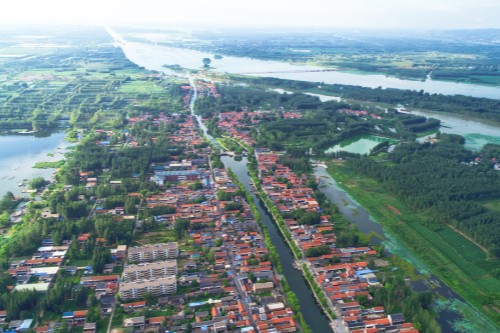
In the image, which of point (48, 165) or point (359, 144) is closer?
point (48, 165)

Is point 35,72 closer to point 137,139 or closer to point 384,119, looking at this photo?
point 137,139

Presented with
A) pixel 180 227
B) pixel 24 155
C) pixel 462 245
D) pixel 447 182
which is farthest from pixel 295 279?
pixel 24 155

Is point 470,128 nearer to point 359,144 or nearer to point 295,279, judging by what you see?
point 359,144

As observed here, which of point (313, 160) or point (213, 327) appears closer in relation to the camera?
point (213, 327)

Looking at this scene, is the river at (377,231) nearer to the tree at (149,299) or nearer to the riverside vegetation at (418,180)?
the riverside vegetation at (418,180)

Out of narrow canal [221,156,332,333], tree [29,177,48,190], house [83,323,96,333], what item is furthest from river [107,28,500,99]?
house [83,323,96,333]

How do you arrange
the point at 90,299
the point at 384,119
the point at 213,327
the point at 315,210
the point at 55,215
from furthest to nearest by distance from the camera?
the point at 384,119 < the point at 315,210 < the point at 55,215 < the point at 90,299 < the point at 213,327

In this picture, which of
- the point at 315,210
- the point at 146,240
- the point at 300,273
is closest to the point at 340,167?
the point at 315,210
